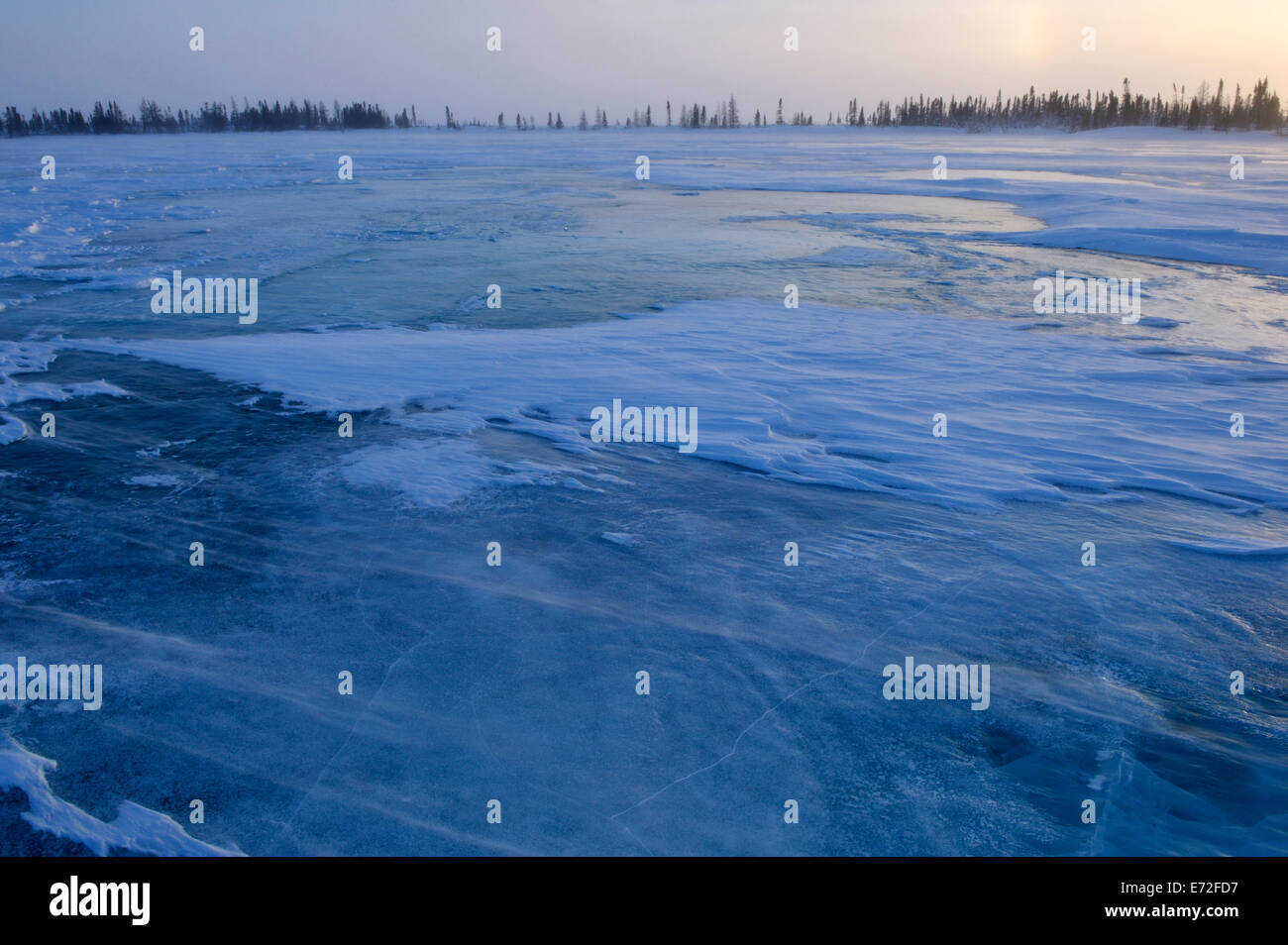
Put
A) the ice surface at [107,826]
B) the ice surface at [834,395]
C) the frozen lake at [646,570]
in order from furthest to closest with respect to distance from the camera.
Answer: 1. the ice surface at [834,395]
2. the frozen lake at [646,570]
3. the ice surface at [107,826]

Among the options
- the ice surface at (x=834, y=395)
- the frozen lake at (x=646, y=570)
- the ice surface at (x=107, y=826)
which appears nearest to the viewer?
the ice surface at (x=107, y=826)

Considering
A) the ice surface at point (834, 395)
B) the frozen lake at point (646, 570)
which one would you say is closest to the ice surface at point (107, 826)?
the frozen lake at point (646, 570)

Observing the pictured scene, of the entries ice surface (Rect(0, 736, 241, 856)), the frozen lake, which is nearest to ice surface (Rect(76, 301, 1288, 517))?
the frozen lake

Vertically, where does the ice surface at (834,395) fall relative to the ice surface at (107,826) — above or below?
above

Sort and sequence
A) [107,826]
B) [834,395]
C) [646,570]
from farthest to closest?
[834,395], [646,570], [107,826]

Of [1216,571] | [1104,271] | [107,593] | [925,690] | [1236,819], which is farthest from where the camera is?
[1104,271]

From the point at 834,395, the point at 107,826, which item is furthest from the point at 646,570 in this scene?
the point at 834,395

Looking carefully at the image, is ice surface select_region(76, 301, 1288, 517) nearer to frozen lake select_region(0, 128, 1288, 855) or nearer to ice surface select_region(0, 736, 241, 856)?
frozen lake select_region(0, 128, 1288, 855)

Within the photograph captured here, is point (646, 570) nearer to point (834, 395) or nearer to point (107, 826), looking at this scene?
point (107, 826)

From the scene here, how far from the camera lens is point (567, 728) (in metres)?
2.87

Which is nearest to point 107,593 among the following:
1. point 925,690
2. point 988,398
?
point 925,690

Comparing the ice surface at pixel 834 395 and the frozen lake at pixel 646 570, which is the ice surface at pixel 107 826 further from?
the ice surface at pixel 834 395
